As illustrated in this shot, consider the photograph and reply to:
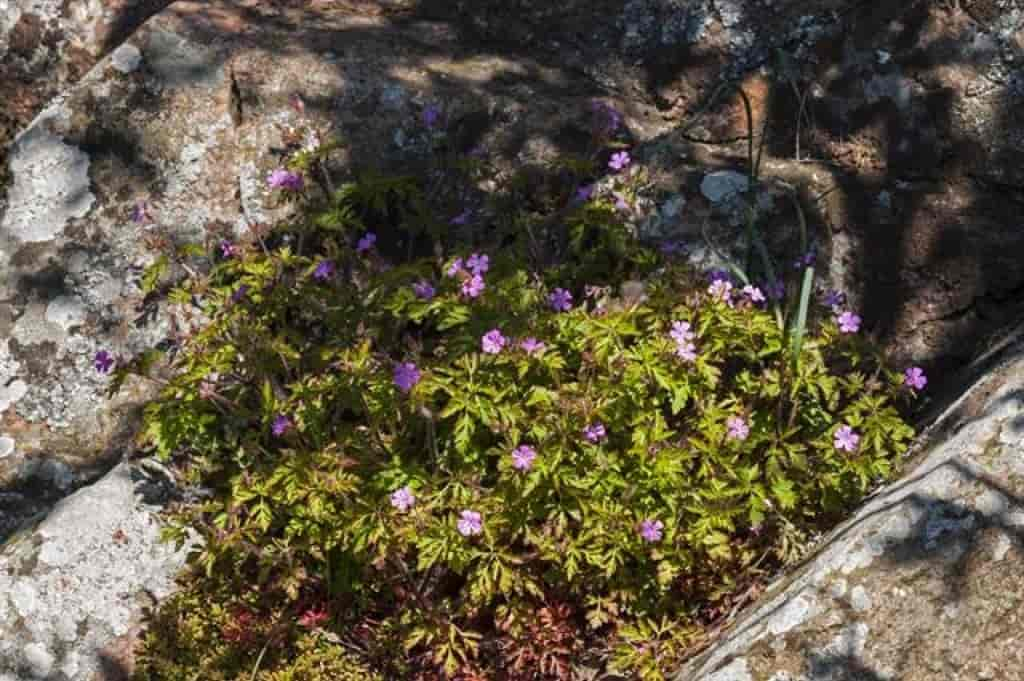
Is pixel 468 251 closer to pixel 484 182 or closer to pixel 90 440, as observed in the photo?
pixel 484 182

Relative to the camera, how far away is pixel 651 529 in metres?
4.18

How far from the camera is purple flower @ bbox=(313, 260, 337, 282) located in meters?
5.00

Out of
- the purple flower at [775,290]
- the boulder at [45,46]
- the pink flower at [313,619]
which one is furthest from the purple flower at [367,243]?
the boulder at [45,46]

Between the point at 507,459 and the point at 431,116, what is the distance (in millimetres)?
1879

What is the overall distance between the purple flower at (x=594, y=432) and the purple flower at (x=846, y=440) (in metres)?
0.87

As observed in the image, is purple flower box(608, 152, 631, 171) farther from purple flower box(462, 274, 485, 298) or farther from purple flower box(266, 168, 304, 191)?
purple flower box(266, 168, 304, 191)

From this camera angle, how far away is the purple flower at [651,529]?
13.7ft

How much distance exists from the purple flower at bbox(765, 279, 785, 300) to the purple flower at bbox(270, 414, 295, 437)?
6.50 ft

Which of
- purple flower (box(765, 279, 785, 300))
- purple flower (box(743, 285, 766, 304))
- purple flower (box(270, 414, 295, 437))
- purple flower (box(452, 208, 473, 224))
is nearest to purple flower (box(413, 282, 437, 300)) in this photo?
purple flower (box(452, 208, 473, 224))

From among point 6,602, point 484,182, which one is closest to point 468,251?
point 484,182

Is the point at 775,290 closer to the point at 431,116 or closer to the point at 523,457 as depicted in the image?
the point at 523,457

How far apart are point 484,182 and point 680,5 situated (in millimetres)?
1462

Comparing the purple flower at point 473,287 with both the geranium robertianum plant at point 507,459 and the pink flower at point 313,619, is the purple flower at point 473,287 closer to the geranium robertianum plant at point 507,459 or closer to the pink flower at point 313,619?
the geranium robertianum plant at point 507,459

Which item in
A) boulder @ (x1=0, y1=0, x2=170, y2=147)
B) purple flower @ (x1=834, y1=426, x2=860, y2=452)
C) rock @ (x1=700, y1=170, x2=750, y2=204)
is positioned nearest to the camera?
purple flower @ (x1=834, y1=426, x2=860, y2=452)
